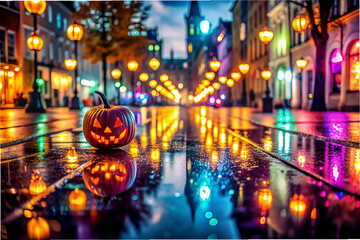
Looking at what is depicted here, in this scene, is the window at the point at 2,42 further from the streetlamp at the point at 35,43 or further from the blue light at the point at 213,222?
the blue light at the point at 213,222

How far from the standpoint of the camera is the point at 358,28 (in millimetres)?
23703

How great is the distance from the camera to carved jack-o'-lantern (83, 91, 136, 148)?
7.48 meters

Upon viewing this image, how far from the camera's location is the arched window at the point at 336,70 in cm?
2676

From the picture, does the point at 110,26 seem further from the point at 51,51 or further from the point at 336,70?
the point at 336,70

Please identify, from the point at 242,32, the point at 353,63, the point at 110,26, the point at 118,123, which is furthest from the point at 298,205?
the point at 242,32

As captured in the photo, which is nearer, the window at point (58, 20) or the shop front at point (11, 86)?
the shop front at point (11, 86)

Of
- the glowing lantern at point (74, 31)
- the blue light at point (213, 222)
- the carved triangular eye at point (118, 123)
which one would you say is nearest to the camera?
the blue light at point (213, 222)

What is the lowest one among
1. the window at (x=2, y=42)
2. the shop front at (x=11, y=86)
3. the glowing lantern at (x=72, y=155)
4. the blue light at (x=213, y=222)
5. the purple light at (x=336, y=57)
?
the blue light at (x=213, y=222)

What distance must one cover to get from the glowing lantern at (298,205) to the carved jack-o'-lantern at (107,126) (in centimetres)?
438

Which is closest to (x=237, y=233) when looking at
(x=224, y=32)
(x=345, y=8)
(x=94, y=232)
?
(x=94, y=232)

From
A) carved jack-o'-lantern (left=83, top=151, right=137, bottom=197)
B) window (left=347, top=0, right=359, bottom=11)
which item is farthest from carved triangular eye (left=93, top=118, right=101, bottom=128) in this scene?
window (left=347, top=0, right=359, bottom=11)

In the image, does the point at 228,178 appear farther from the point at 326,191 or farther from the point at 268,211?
the point at 268,211

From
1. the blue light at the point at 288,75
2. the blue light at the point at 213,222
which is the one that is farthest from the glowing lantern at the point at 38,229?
the blue light at the point at 288,75

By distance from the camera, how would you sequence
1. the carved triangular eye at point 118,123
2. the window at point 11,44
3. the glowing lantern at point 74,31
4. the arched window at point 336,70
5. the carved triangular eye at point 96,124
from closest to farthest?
the carved triangular eye at point 96,124 < the carved triangular eye at point 118,123 < the glowing lantern at point 74,31 < the arched window at point 336,70 < the window at point 11,44
